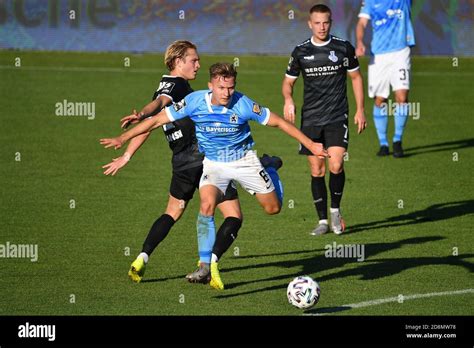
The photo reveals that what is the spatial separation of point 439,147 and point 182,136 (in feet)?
32.0

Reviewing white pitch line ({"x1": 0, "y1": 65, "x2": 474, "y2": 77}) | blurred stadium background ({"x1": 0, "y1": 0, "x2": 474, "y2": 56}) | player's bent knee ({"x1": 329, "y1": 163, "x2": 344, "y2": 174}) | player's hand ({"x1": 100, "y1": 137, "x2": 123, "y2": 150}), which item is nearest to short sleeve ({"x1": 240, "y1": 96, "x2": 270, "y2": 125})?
player's hand ({"x1": 100, "y1": 137, "x2": 123, "y2": 150})

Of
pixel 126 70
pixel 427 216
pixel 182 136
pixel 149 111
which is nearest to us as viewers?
pixel 149 111

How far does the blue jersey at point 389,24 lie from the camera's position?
63.0 ft

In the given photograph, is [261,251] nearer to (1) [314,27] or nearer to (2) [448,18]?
(1) [314,27]

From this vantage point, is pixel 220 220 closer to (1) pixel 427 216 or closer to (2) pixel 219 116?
(1) pixel 427 216

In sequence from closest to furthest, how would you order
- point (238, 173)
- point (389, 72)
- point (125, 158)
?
point (125, 158) < point (238, 173) < point (389, 72)

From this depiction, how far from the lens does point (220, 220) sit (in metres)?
14.2

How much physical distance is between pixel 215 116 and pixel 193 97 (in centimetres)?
29

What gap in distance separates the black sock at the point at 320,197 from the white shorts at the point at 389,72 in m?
5.60

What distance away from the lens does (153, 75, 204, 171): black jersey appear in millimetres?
11109

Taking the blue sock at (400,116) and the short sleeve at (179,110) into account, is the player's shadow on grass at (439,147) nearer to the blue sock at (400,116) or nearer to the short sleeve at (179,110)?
the blue sock at (400,116)

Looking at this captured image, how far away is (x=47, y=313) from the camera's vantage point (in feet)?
32.1

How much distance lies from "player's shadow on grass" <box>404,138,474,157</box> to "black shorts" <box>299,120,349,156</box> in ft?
18.8

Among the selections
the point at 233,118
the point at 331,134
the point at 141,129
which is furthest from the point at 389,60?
the point at 141,129
